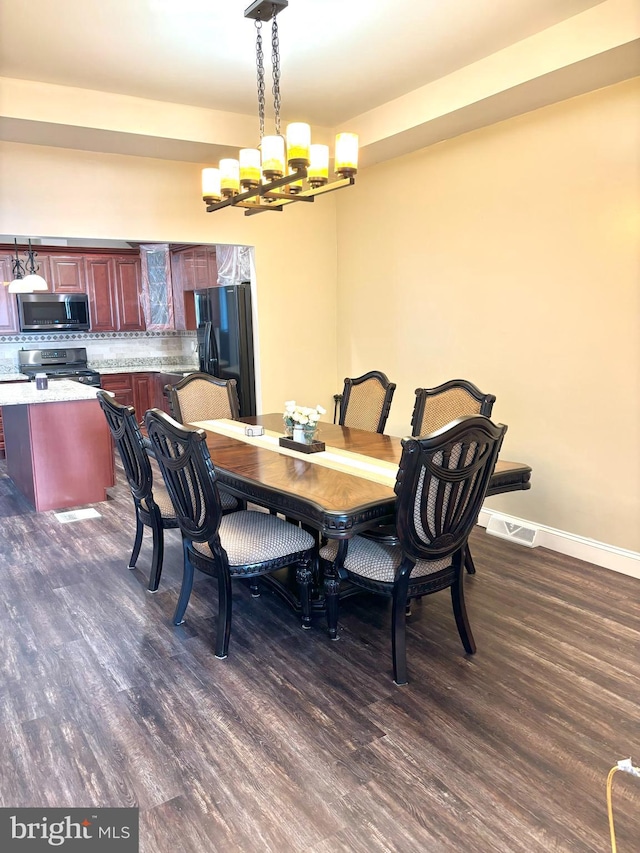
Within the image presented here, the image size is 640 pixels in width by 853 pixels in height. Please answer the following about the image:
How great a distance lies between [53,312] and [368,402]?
14.5 feet

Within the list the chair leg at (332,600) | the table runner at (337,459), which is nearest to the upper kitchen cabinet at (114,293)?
the table runner at (337,459)

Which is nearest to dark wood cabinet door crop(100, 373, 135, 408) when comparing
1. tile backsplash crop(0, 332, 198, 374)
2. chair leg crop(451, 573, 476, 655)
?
tile backsplash crop(0, 332, 198, 374)

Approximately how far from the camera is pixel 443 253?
4.32 metres

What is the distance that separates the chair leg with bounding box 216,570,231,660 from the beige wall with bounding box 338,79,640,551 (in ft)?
7.30

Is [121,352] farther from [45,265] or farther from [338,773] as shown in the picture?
[338,773]

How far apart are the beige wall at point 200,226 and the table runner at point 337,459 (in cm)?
171

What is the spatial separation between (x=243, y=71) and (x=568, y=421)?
2.78m

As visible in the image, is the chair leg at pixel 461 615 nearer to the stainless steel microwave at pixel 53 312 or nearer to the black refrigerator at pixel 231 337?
the black refrigerator at pixel 231 337

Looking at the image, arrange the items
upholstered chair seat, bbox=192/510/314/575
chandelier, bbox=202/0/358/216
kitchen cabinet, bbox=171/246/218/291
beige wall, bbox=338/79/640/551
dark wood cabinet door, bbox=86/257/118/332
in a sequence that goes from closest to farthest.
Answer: upholstered chair seat, bbox=192/510/314/575, chandelier, bbox=202/0/358/216, beige wall, bbox=338/79/640/551, kitchen cabinet, bbox=171/246/218/291, dark wood cabinet door, bbox=86/257/118/332

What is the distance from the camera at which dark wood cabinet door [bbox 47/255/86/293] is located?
674 cm

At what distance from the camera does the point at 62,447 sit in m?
4.70

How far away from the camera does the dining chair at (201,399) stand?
4035 millimetres

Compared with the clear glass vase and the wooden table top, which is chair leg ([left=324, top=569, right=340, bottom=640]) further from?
the clear glass vase

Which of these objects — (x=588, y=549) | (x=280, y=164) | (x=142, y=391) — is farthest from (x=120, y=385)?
(x=588, y=549)
